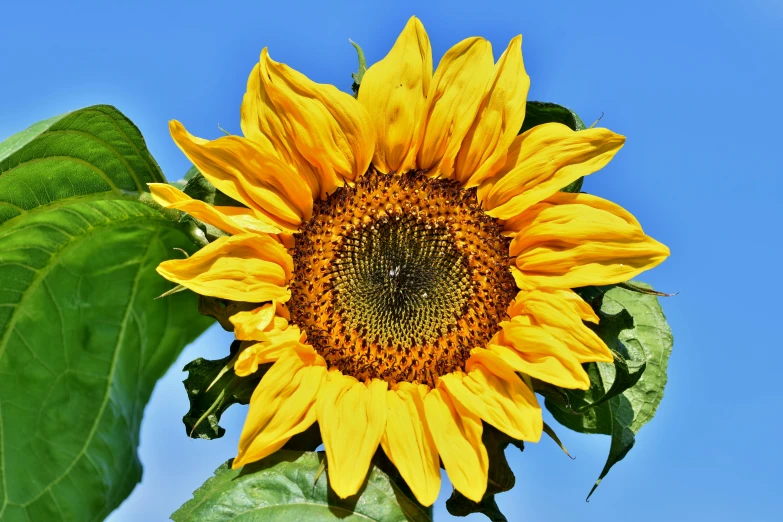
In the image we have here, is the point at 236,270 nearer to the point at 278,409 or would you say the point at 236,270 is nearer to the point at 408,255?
the point at 278,409

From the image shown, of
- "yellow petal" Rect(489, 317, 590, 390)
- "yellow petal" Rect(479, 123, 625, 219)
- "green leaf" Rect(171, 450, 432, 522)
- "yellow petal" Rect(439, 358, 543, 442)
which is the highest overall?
"yellow petal" Rect(479, 123, 625, 219)

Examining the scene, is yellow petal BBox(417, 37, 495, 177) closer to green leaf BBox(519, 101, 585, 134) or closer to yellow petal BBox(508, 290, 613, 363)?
green leaf BBox(519, 101, 585, 134)

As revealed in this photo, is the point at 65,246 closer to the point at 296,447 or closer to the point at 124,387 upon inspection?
the point at 124,387

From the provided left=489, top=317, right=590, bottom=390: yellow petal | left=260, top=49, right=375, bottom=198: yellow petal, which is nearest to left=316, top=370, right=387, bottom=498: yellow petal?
left=489, top=317, right=590, bottom=390: yellow petal

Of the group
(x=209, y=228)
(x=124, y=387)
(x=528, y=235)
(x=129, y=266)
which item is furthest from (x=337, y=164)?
(x=124, y=387)

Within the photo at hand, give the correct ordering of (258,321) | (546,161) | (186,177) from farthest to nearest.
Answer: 1. (186,177)
2. (546,161)
3. (258,321)

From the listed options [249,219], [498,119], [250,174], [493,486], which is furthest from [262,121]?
[493,486]
